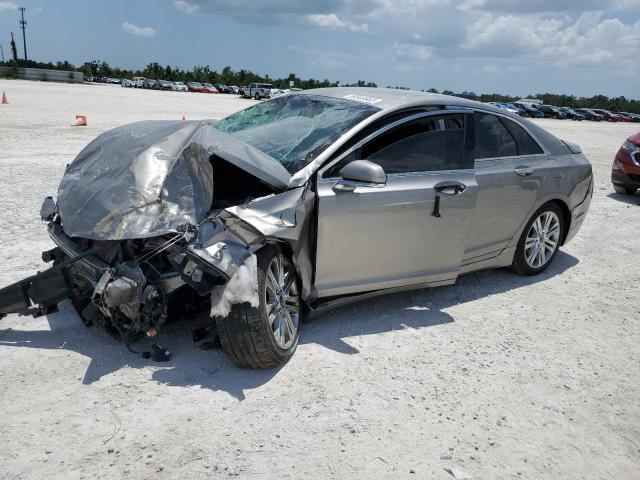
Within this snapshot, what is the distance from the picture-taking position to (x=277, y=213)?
3541 millimetres

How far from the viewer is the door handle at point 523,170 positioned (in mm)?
5117

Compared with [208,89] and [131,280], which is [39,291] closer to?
[131,280]

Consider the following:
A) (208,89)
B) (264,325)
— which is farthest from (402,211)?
(208,89)

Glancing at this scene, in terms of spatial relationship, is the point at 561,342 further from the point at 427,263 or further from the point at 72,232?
the point at 72,232

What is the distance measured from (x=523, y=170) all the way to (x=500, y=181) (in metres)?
0.40

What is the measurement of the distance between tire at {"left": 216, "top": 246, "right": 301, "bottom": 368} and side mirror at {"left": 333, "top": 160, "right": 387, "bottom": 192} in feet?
2.10

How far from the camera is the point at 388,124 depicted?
423 centimetres

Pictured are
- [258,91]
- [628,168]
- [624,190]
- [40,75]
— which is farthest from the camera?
[40,75]

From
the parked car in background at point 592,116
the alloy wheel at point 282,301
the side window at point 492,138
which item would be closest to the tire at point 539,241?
the side window at point 492,138

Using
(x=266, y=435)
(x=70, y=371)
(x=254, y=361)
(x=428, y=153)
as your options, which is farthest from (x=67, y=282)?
(x=428, y=153)

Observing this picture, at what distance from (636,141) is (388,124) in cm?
809

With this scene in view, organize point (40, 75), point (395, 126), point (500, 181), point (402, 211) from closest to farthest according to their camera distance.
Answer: point (402, 211), point (395, 126), point (500, 181), point (40, 75)

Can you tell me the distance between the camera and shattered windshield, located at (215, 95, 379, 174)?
4.07 meters

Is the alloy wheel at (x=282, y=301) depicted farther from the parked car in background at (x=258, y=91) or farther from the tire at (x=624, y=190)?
the parked car in background at (x=258, y=91)
